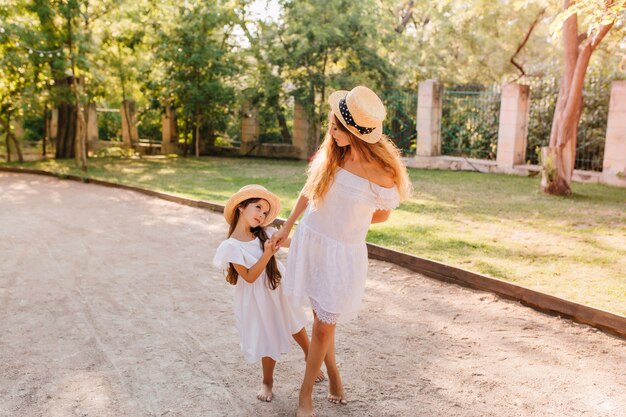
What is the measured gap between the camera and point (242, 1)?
23969 mm

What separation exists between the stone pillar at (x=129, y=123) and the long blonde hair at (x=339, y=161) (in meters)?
27.0

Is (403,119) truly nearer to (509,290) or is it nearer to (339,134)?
(509,290)

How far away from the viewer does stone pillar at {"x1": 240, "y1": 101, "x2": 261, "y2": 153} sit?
2547 cm

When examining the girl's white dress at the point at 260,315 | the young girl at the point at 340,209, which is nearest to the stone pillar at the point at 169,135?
the girl's white dress at the point at 260,315

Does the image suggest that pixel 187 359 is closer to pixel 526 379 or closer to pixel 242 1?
pixel 526 379

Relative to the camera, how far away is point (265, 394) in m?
4.05

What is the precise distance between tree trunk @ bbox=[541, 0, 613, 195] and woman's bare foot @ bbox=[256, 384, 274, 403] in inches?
411

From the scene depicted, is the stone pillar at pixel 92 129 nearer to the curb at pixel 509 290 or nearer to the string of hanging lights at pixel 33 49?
the string of hanging lights at pixel 33 49

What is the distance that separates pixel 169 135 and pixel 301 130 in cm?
694

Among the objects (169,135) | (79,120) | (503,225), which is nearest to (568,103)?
(503,225)

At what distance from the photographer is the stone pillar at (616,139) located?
1501 cm

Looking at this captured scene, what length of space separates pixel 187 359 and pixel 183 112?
20787mm

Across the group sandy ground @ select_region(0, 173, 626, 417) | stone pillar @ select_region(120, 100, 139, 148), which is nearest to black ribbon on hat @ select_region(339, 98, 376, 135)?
sandy ground @ select_region(0, 173, 626, 417)

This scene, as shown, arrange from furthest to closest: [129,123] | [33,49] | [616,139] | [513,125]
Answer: [129,123], [33,49], [513,125], [616,139]
